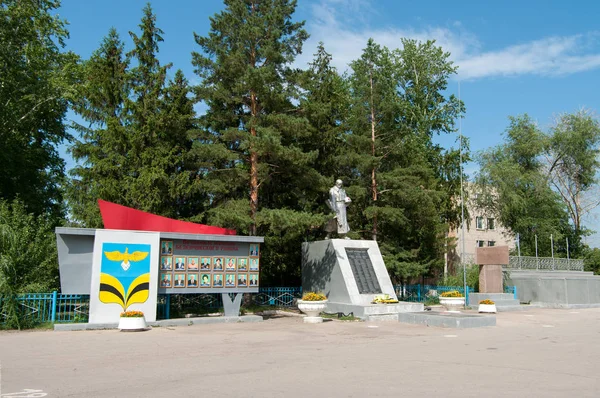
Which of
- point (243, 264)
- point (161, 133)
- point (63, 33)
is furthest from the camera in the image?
point (63, 33)

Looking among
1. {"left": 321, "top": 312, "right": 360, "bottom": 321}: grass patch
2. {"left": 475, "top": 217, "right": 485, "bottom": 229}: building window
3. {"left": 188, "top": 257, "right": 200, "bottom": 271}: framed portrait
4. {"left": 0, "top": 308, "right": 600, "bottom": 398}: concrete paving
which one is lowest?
{"left": 321, "top": 312, "right": 360, "bottom": 321}: grass patch

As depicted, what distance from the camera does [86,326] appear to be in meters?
14.3

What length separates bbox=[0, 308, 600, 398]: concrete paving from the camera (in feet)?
22.8

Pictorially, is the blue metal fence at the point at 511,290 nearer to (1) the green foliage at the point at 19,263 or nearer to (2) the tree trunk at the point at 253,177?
(2) the tree trunk at the point at 253,177

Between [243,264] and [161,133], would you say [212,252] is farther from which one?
[161,133]

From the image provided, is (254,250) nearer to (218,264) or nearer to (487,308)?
(218,264)

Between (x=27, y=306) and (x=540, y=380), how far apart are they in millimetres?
13551

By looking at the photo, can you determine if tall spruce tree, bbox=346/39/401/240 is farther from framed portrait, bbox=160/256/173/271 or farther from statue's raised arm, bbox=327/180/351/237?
framed portrait, bbox=160/256/173/271

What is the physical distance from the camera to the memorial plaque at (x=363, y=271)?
20.1 meters

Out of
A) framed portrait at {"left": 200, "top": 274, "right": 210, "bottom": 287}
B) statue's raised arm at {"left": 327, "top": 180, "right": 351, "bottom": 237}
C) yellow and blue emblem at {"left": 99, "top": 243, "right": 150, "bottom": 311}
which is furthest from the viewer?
statue's raised arm at {"left": 327, "top": 180, "right": 351, "bottom": 237}

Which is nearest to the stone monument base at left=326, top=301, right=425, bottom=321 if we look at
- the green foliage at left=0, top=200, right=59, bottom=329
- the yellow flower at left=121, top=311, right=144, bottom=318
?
the yellow flower at left=121, top=311, right=144, bottom=318

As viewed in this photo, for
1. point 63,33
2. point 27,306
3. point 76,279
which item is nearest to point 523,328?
point 76,279

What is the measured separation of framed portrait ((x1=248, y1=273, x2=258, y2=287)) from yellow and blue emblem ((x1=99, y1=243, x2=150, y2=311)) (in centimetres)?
381

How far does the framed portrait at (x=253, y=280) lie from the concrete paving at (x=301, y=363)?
8.76 feet
